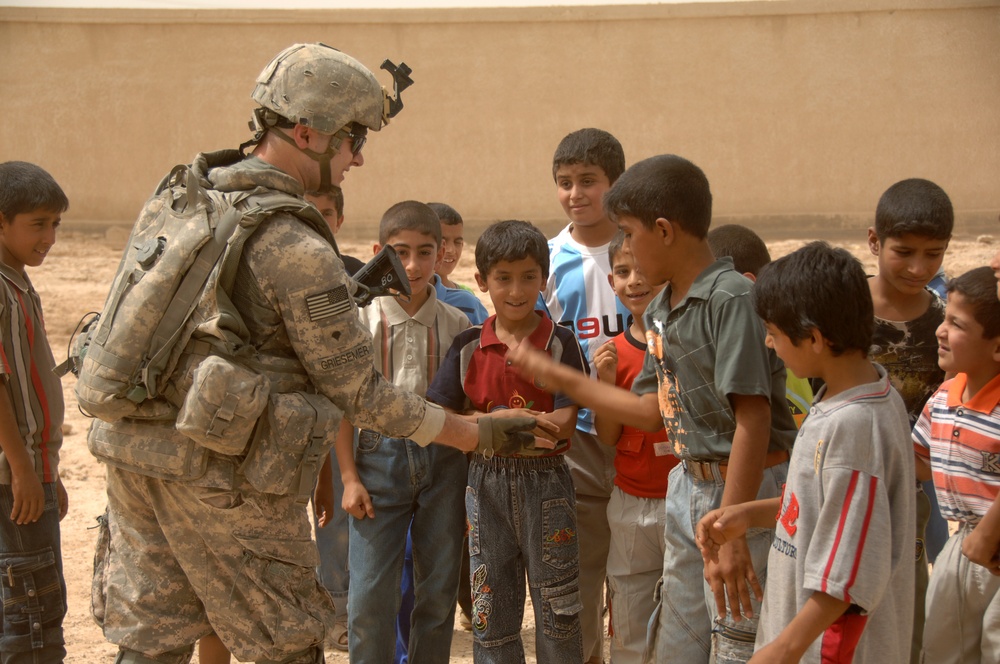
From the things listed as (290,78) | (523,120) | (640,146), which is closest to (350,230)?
(523,120)

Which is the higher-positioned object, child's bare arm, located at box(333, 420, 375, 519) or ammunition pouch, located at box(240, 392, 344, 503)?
ammunition pouch, located at box(240, 392, 344, 503)

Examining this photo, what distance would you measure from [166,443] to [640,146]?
50.8 ft

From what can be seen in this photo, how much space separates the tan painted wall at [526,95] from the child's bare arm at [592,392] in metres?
14.7

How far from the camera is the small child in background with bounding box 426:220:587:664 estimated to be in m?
3.86

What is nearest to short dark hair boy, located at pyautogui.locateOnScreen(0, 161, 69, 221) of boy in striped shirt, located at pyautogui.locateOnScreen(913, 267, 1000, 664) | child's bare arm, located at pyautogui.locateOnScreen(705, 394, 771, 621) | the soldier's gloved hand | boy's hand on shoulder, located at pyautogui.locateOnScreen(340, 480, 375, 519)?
boy's hand on shoulder, located at pyautogui.locateOnScreen(340, 480, 375, 519)

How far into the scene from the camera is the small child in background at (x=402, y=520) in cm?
414

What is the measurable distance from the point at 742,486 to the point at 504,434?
2.92 ft

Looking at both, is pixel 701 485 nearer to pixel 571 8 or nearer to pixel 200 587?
pixel 200 587

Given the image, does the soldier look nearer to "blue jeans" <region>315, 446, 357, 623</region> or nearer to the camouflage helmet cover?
the camouflage helmet cover

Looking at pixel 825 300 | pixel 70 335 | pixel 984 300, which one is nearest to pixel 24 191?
pixel 825 300

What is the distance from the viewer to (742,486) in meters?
2.93

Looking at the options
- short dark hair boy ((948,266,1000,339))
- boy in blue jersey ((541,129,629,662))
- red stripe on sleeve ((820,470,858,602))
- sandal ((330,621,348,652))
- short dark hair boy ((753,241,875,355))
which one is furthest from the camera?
sandal ((330,621,348,652))

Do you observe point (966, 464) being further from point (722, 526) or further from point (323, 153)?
point (323, 153)

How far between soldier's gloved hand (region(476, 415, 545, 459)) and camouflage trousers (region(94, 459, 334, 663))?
2.06 feet
